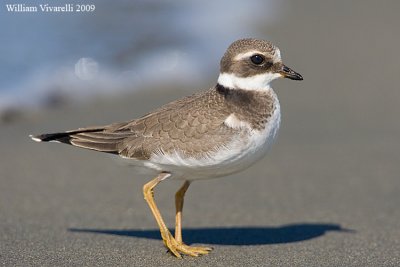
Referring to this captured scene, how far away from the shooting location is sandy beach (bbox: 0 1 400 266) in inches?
236

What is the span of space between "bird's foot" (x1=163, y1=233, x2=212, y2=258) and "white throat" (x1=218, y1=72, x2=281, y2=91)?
1.21 meters

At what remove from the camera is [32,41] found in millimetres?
13258

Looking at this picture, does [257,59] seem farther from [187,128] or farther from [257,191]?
[257,191]

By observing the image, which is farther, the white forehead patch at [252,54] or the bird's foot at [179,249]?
the white forehead patch at [252,54]

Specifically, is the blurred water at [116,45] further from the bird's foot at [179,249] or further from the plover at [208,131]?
the bird's foot at [179,249]

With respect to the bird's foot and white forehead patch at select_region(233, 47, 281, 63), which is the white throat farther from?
the bird's foot

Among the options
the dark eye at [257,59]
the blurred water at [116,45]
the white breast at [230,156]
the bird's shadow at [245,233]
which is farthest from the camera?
the blurred water at [116,45]

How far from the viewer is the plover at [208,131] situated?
5.66 metres

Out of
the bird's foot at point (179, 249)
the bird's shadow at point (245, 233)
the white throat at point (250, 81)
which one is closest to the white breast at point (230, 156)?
the white throat at point (250, 81)

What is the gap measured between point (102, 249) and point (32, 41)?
794 cm

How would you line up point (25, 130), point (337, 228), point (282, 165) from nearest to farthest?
point (337, 228), point (282, 165), point (25, 130)

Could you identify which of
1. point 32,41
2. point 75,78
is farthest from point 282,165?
point 32,41

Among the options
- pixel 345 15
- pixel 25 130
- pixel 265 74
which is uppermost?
pixel 345 15

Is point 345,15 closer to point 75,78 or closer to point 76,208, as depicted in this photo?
point 75,78
